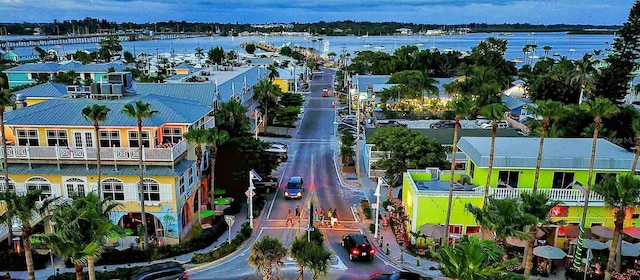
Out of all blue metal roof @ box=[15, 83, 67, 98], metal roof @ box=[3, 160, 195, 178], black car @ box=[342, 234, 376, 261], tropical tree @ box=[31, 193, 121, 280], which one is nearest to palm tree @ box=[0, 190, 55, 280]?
tropical tree @ box=[31, 193, 121, 280]

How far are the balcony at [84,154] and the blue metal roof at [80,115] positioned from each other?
5.49 ft

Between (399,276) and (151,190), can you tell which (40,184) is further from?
(399,276)

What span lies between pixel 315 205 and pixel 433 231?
35.3ft

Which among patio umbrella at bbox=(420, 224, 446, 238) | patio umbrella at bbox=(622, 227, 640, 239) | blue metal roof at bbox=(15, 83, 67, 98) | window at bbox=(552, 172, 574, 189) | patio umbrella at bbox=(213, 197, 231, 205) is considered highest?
blue metal roof at bbox=(15, 83, 67, 98)

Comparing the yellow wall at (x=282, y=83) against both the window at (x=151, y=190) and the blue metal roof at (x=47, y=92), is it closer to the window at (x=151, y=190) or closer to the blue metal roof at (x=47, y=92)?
the blue metal roof at (x=47, y=92)

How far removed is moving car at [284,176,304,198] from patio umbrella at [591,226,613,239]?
756 inches

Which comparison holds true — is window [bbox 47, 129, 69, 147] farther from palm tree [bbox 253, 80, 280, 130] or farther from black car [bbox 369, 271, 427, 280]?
palm tree [bbox 253, 80, 280, 130]

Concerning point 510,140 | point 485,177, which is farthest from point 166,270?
point 510,140

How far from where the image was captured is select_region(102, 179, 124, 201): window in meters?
28.4

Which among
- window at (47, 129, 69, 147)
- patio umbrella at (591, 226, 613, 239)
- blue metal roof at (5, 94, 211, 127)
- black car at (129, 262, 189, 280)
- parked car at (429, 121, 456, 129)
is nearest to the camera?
black car at (129, 262, 189, 280)

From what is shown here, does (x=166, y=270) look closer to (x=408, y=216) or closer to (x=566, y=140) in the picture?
(x=408, y=216)

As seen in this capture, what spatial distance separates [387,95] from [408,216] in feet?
146

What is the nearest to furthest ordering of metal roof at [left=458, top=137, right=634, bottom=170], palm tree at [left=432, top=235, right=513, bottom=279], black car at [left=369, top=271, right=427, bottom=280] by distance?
palm tree at [left=432, top=235, right=513, bottom=279], black car at [left=369, top=271, right=427, bottom=280], metal roof at [left=458, top=137, right=634, bottom=170]

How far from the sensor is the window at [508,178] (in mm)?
29016
